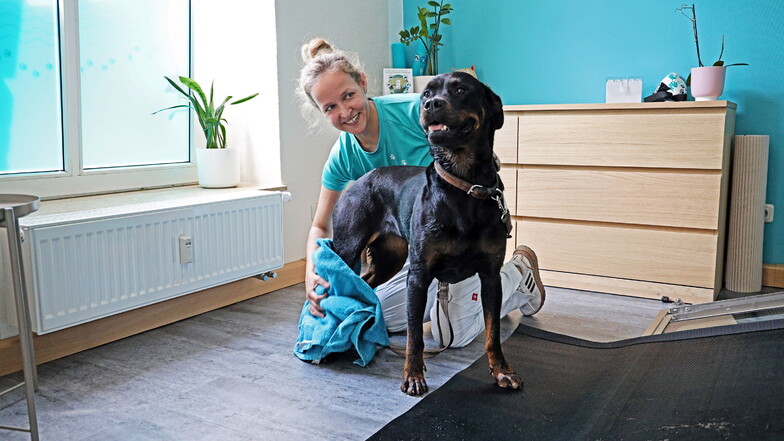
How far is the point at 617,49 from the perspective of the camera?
352 cm

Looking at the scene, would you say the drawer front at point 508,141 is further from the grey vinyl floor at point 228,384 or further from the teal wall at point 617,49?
the grey vinyl floor at point 228,384

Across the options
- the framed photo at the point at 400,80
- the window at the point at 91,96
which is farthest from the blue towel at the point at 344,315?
the framed photo at the point at 400,80

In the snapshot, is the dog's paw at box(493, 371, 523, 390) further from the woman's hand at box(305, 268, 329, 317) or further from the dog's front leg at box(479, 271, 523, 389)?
the woman's hand at box(305, 268, 329, 317)

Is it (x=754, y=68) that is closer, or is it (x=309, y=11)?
(x=754, y=68)

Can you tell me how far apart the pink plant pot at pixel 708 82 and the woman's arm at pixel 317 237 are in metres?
1.89

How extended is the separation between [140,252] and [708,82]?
8.64ft

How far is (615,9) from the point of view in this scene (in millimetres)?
3504

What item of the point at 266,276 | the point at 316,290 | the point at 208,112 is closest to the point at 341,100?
the point at 316,290

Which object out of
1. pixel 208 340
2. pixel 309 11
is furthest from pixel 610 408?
pixel 309 11

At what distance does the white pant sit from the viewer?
2365 mm

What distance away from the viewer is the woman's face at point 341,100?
2.01 m

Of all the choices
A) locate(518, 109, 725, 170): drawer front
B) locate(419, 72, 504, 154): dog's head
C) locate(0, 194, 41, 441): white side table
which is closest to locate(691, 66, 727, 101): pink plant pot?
locate(518, 109, 725, 170): drawer front

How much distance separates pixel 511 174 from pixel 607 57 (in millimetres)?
859

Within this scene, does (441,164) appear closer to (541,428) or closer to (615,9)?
(541,428)
